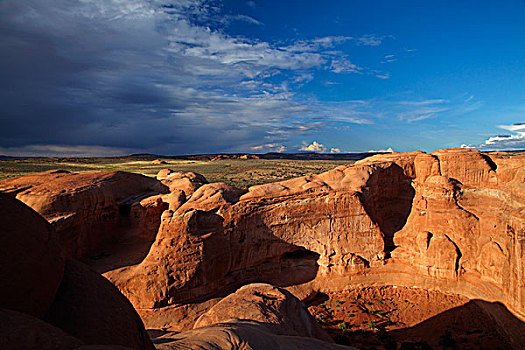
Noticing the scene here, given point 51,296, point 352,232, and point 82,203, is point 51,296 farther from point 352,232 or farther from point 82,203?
point 352,232

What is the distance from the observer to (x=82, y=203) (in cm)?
1456

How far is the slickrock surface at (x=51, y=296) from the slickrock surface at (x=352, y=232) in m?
7.36

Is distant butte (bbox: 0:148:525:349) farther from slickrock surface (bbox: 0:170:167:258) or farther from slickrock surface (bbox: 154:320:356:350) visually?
slickrock surface (bbox: 154:320:356:350)

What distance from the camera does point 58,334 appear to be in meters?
2.81

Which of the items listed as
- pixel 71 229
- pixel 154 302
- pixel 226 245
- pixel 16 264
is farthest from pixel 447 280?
pixel 71 229

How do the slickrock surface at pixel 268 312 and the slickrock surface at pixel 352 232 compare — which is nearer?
the slickrock surface at pixel 268 312

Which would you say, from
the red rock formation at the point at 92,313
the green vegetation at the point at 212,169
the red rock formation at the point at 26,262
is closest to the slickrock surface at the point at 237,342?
the red rock formation at the point at 92,313

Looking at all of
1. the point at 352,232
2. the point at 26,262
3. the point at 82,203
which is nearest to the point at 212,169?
the point at 82,203

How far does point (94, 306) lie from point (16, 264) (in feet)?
4.30

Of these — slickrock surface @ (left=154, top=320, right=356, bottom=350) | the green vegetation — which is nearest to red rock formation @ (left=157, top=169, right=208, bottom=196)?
the green vegetation

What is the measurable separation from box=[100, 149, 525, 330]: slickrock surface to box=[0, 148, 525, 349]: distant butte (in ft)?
0.18

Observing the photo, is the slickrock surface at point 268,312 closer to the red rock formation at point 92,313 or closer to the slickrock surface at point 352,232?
the red rock formation at point 92,313

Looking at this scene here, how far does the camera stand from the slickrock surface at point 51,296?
9.47 feet

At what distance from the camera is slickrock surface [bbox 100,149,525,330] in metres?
12.2
